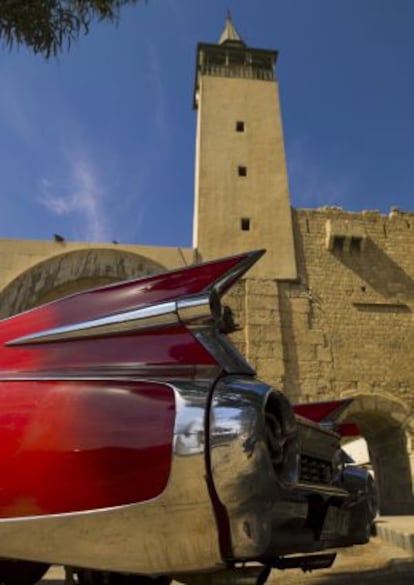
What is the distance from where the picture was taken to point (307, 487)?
1599 millimetres

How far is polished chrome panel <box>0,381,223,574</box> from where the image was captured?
130 centimetres

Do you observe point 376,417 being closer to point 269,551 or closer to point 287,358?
point 287,358

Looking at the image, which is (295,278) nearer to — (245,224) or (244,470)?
(245,224)

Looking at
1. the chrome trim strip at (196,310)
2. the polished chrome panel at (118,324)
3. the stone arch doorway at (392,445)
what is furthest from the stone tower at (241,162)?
the chrome trim strip at (196,310)

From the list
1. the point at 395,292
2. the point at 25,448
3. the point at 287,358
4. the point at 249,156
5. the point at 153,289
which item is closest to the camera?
the point at 25,448

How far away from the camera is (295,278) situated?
1347cm

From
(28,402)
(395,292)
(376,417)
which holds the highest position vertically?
(395,292)

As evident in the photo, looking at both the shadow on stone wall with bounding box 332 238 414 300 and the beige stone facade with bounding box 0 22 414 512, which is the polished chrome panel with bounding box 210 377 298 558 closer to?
the beige stone facade with bounding box 0 22 414 512

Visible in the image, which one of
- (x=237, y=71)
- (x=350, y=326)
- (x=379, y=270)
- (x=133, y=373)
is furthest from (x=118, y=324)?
(x=237, y=71)

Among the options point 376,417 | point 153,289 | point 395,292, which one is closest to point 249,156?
point 395,292

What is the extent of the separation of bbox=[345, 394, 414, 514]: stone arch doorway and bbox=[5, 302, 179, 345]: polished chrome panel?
447 inches

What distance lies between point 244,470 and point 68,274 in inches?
467

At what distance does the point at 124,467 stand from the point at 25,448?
0.35 metres

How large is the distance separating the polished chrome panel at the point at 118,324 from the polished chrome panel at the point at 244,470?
1.15 ft
